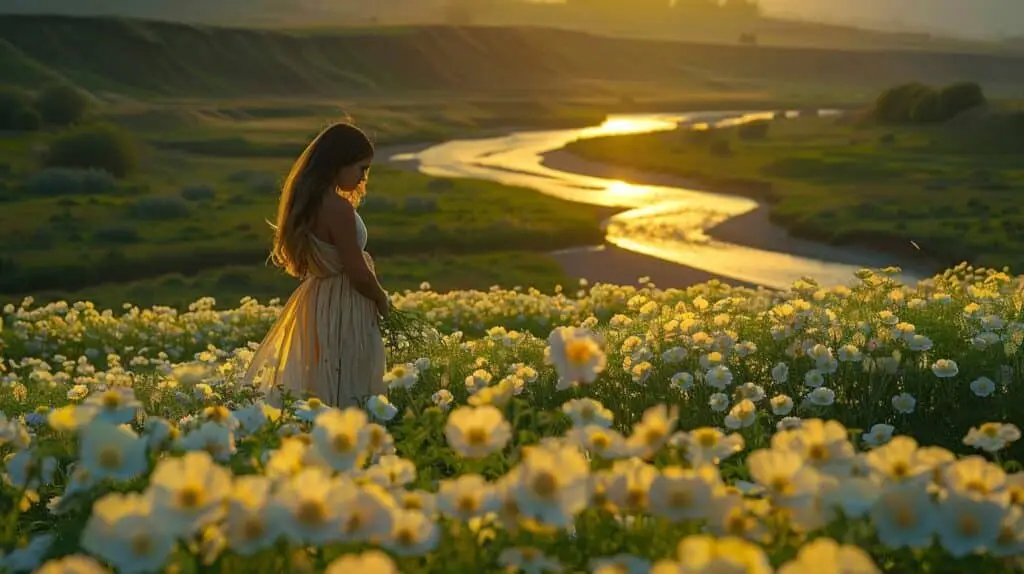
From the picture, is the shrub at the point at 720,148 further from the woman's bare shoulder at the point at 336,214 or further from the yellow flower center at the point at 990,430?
the yellow flower center at the point at 990,430

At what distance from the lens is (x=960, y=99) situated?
74.7 m

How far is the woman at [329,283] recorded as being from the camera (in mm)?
6980

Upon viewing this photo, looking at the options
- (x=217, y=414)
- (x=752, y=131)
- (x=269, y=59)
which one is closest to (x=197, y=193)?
(x=752, y=131)

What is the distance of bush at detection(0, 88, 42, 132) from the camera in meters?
64.2

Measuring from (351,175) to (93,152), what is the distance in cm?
4765

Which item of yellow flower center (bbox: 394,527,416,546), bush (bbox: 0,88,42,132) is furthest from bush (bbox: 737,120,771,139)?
yellow flower center (bbox: 394,527,416,546)

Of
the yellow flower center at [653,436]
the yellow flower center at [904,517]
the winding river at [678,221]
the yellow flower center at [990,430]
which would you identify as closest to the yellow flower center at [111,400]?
the yellow flower center at [653,436]

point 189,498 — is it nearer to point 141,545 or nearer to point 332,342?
point 141,545

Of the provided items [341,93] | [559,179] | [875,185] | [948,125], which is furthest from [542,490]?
[341,93]

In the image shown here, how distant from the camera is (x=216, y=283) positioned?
2833 cm

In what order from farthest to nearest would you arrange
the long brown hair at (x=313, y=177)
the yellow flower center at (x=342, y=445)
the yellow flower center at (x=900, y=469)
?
the long brown hair at (x=313, y=177), the yellow flower center at (x=342, y=445), the yellow flower center at (x=900, y=469)

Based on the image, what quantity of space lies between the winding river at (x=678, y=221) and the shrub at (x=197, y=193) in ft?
46.2

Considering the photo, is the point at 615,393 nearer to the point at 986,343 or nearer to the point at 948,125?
the point at 986,343

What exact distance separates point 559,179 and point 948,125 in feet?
99.4
